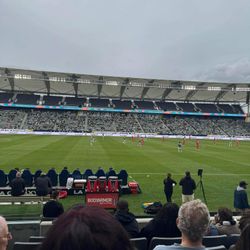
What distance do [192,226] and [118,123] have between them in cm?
8110

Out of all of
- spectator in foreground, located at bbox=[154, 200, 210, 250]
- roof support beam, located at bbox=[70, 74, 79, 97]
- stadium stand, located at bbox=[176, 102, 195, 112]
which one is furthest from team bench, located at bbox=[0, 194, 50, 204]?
stadium stand, located at bbox=[176, 102, 195, 112]

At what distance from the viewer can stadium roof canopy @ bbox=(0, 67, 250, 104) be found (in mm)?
75812

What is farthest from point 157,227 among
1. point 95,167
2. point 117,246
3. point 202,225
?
point 95,167

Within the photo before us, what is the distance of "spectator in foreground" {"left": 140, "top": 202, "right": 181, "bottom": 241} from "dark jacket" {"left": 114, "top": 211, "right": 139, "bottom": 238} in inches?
7.4

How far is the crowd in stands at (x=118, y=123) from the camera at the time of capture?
78312 millimetres

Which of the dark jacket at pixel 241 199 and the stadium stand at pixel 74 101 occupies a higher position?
the stadium stand at pixel 74 101

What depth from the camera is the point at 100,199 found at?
12500 millimetres

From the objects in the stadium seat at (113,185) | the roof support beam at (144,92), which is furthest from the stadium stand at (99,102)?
the stadium seat at (113,185)

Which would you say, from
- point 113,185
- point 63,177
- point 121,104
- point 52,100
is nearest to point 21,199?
point 63,177

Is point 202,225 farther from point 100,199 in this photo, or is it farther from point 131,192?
point 131,192

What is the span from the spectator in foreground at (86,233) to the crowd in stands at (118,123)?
75.5 m

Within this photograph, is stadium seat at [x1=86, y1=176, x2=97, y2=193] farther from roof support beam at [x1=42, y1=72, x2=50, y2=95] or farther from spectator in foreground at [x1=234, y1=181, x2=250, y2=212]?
roof support beam at [x1=42, y1=72, x2=50, y2=95]

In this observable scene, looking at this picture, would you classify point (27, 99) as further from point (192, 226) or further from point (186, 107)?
point (192, 226)

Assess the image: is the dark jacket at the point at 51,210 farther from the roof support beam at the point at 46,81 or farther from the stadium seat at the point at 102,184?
the roof support beam at the point at 46,81
